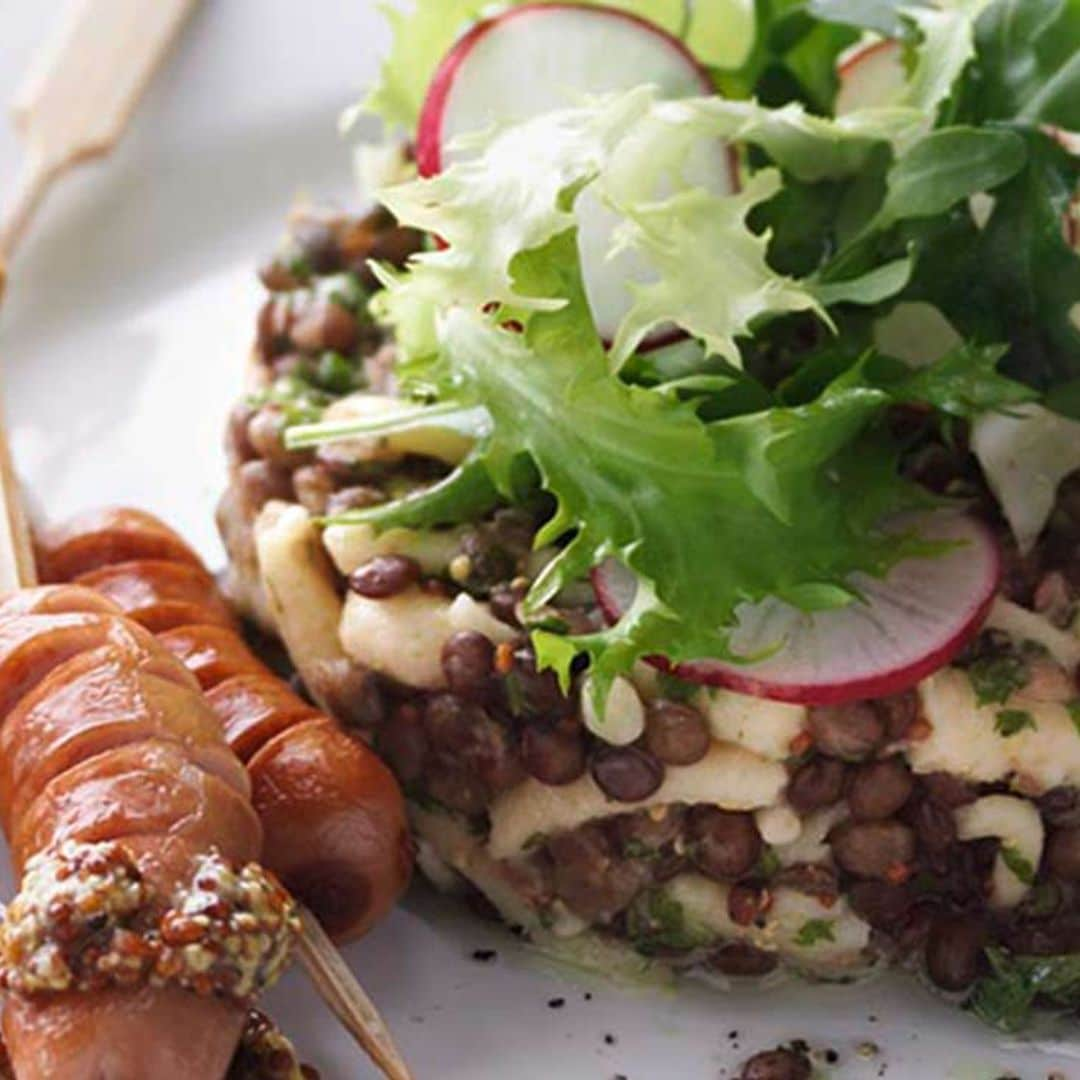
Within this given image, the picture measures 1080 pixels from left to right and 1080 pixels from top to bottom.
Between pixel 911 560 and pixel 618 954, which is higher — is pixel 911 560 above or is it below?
above

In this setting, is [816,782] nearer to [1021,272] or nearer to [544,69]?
[1021,272]

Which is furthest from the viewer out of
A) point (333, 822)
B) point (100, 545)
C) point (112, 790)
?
point (100, 545)

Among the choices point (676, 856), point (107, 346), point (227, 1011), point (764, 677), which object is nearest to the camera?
point (227, 1011)

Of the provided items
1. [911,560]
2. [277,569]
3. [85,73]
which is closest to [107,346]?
[85,73]

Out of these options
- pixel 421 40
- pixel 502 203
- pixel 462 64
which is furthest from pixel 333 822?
pixel 421 40

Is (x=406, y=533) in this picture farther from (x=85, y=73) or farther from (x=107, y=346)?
(x=85, y=73)

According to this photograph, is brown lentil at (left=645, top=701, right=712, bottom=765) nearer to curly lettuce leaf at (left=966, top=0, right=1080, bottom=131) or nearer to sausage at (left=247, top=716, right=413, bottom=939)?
sausage at (left=247, top=716, right=413, bottom=939)

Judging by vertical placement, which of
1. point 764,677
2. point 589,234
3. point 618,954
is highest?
point 589,234
